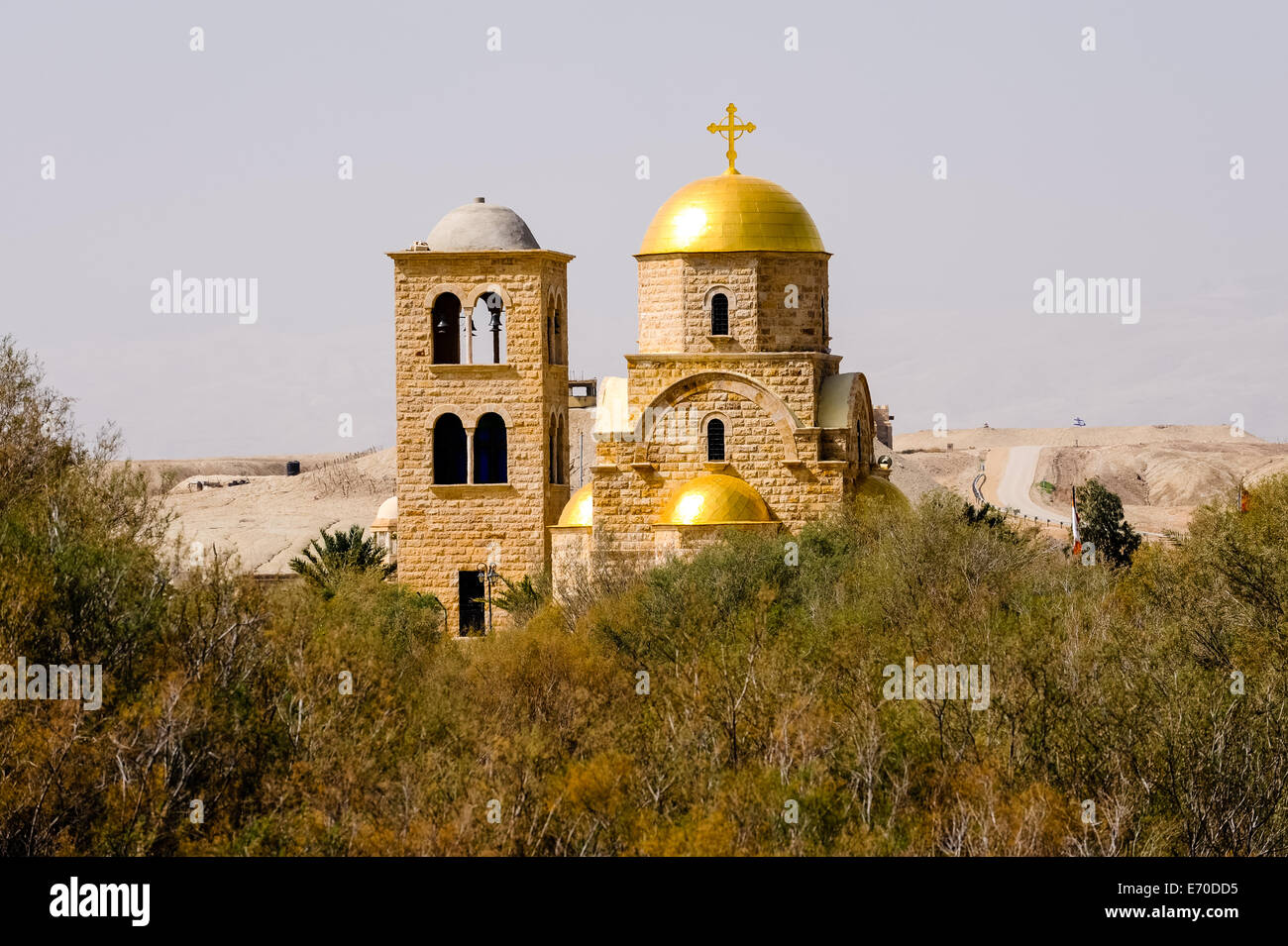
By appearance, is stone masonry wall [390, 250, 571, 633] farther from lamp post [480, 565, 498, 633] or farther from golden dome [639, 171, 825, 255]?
golden dome [639, 171, 825, 255]

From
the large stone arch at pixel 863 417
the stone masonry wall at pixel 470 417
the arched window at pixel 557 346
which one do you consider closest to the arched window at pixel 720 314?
the large stone arch at pixel 863 417

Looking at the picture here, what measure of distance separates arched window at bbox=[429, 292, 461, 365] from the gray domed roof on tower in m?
1.12

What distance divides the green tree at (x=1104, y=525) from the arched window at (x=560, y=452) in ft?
69.3

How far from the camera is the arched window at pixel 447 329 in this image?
155 ft

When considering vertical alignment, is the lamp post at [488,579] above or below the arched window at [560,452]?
below

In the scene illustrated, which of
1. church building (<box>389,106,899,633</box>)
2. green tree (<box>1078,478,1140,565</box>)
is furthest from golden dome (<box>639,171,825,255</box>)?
green tree (<box>1078,478,1140,565</box>)

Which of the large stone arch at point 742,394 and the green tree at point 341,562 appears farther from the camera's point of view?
the green tree at point 341,562

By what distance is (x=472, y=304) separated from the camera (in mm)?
46531

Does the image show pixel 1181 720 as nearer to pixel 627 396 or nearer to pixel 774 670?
pixel 774 670

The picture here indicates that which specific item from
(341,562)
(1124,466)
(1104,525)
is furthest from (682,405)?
(1124,466)

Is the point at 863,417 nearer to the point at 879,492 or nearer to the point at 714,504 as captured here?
the point at 879,492

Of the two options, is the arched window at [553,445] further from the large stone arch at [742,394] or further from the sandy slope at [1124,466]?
the sandy slope at [1124,466]
